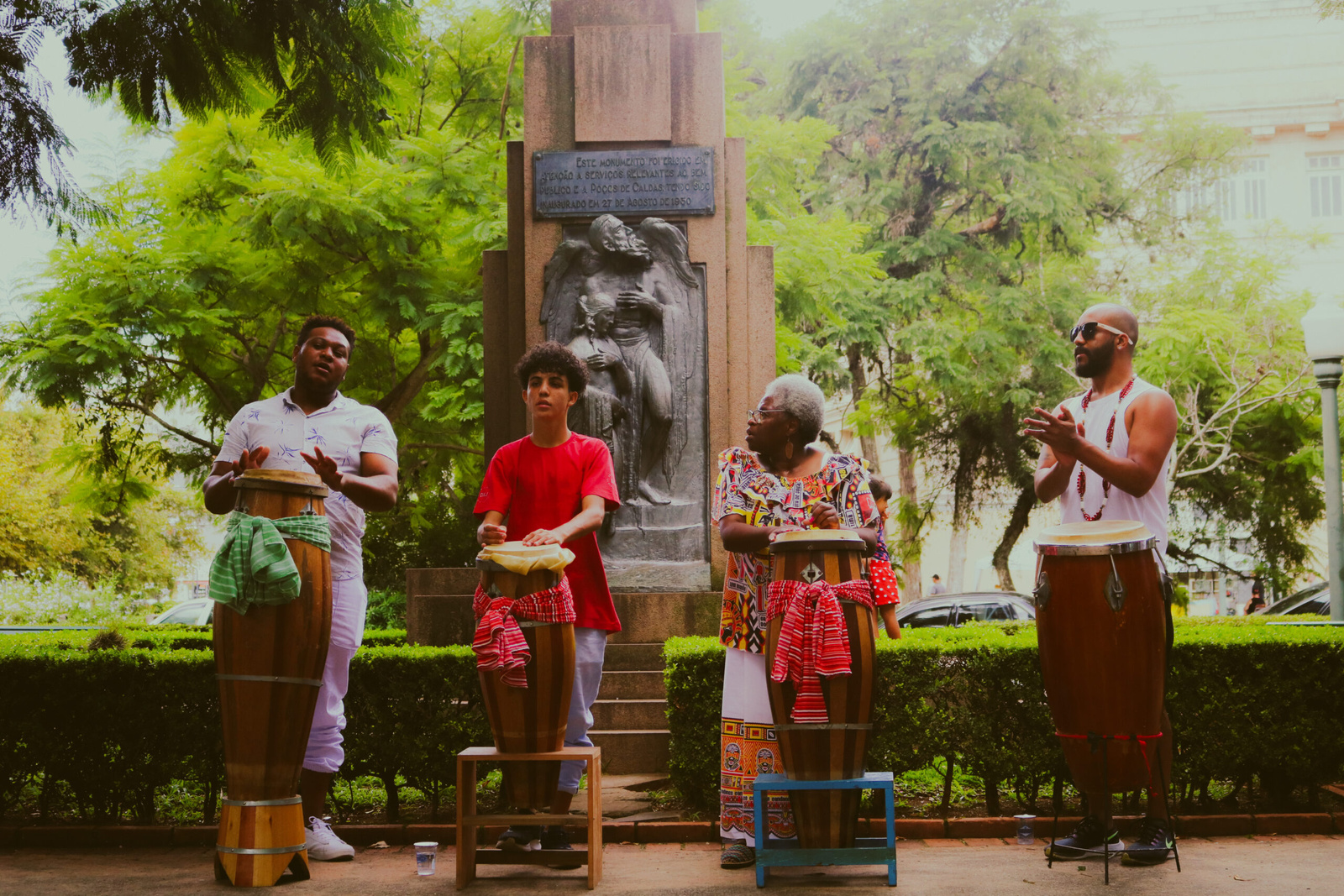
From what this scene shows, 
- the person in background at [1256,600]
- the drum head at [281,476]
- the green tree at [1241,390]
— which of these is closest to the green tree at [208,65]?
the drum head at [281,476]

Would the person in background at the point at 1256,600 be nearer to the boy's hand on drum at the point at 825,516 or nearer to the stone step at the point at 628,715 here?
the stone step at the point at 628,715

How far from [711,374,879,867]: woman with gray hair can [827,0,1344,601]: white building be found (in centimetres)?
3620

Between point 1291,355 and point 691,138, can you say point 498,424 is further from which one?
point 1291,355

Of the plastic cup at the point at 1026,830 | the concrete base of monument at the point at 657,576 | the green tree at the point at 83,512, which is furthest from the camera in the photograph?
the green tree at the point at 83,512

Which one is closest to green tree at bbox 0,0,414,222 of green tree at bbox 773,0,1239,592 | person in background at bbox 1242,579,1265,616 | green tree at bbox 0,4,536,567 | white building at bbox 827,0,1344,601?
green tree at bbox 0,4,536,567

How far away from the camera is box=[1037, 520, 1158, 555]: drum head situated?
459cm

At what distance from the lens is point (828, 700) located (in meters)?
4.61

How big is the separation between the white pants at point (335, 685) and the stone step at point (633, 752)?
2282 millimetres

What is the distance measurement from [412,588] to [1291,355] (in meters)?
19.2

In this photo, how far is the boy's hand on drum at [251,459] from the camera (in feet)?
15.6

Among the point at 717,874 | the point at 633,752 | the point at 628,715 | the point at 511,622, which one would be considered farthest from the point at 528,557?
the point at 628,715

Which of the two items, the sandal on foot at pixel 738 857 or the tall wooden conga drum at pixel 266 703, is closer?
the tall wooden conga drum at pixel 266 703

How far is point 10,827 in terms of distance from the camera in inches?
230

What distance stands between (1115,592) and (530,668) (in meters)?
2.15
